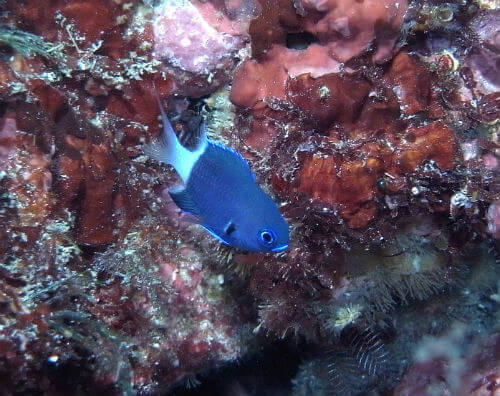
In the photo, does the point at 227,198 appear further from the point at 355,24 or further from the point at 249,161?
the point at 355,24

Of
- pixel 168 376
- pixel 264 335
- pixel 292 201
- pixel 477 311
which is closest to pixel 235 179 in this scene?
pixel 292 201

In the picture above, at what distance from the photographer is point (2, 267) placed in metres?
2.52

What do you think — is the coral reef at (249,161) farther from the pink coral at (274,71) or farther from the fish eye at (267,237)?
the fish eye at (267,237)

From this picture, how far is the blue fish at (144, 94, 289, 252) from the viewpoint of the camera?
1.88m

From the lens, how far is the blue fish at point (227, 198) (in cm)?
188

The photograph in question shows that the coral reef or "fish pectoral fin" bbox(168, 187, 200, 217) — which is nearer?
"fish pectoral fin" bbox(168, 187, 200, 217)

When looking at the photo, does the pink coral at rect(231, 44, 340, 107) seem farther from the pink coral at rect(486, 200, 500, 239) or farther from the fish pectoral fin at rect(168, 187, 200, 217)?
the pink coral at rect(486, 200, 500, 239)

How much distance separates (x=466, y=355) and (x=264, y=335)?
6.70 feet

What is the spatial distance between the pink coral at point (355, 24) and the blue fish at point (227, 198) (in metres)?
1.36

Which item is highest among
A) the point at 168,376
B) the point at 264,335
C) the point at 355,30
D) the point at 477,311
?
the point at 355,30

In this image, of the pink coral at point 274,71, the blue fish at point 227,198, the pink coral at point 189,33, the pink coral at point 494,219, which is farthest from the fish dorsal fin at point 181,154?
the pink coral at point 494,219

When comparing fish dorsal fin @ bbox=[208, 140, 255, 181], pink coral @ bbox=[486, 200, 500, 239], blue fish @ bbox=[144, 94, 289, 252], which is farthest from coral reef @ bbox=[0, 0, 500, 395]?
fish dorsal fin @ bbox=[208, 140, 255, 181]

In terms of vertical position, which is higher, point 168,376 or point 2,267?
point 2,267

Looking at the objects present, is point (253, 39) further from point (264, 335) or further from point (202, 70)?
point (264, 335)
